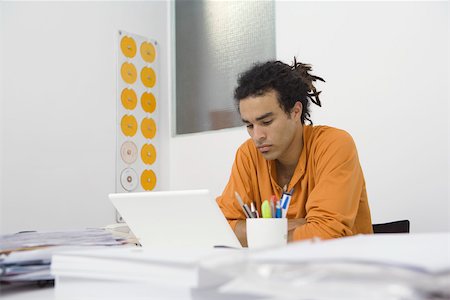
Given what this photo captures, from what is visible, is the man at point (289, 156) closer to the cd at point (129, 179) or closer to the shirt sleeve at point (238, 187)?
the shirt sleeve at point (238, 187)

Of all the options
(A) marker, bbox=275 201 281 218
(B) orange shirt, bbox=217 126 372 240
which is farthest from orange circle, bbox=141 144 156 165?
(A) marker, bbox=275 201 281 218

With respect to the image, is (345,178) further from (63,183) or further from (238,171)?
(63,183)

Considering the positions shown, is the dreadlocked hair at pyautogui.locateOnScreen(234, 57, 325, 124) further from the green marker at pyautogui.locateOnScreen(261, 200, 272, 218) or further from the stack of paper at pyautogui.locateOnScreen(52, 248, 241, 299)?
the stack of paper at pyautogui.locateOnScreen(52, 248, 241, 299)

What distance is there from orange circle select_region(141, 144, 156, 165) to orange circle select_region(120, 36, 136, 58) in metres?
0.55

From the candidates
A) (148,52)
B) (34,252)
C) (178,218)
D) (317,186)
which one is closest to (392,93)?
(317,186)

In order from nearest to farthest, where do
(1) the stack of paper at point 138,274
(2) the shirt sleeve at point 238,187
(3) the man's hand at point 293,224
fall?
1. (1) the stack of paper at point 138,274
2. (3) the man's hand at point 293,224
3. (2) the shirt sleeve at point 238,187

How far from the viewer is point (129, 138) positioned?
278cm

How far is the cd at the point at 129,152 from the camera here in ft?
8.96

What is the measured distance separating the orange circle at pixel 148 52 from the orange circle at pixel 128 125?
0.39 m

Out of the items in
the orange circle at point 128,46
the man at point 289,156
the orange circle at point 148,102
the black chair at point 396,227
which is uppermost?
the orange circle at point 128,46

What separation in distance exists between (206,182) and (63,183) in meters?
0.80

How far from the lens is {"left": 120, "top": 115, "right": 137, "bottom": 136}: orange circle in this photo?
108 inches

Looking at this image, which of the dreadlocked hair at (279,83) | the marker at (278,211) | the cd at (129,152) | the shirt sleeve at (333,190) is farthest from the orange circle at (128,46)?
the marker at (278,211)

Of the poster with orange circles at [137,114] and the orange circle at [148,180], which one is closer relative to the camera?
the poster with orange circles at [137,114]
